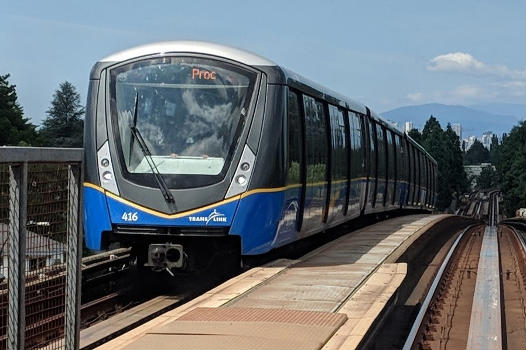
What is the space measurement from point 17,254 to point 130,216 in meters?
4.65

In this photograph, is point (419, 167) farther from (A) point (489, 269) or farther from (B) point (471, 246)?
(A) point (489, 269)

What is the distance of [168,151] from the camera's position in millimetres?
9555

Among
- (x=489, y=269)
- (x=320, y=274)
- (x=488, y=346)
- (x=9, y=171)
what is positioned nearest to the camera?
(x=9, y=171)

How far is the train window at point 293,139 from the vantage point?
10.2 metres

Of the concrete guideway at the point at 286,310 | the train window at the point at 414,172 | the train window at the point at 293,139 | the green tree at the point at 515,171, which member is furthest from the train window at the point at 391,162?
the green tree at the point at 515,171

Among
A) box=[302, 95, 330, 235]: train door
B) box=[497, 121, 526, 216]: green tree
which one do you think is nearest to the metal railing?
box=[302, 95, 330, 235]: train door

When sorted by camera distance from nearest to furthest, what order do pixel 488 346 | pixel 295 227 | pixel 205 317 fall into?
pixel 205 317 → pixel 488 346 → pixel 295 227

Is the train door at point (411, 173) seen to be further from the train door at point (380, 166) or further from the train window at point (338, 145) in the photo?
the train window at point (338, 145)

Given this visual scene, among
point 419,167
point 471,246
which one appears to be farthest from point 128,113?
point 419,167

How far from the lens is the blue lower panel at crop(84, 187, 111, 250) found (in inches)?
373

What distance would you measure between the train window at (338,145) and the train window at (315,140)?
0.62m

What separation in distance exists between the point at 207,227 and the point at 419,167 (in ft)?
81.0

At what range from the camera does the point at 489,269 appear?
17312mm

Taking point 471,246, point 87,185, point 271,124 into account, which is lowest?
point 471,246
